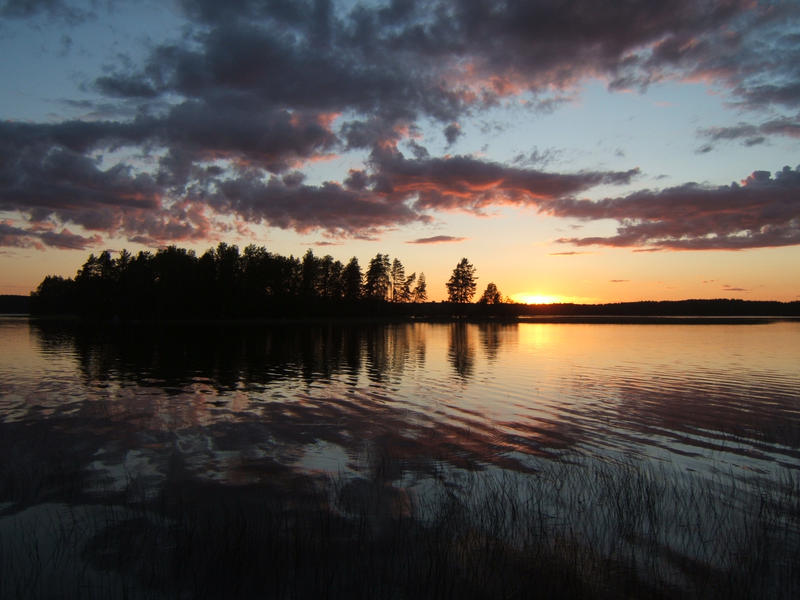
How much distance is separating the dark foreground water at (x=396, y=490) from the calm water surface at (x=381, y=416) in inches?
5.9

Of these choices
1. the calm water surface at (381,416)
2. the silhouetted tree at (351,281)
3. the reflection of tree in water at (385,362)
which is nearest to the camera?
the calm water surface at (381,416)

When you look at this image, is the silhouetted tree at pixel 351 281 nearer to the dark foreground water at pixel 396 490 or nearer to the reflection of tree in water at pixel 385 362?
the reflection of tree in water at pixel 385 362

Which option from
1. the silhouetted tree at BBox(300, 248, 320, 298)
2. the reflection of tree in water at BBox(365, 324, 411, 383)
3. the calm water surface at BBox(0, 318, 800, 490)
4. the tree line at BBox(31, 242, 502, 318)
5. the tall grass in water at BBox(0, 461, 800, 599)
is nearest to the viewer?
the tall grass in water at BBox(0, 461, 800, 599)

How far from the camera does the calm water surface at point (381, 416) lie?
15719 millimetres

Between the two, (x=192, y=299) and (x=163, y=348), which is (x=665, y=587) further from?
(x=192, y=299)

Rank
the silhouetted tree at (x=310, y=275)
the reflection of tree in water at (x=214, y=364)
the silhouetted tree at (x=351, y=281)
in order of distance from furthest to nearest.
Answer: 1. the silhouetted tree at (x=351, y=281)
2. the silhouetted tree at (x=310, y=275)
3. the reflection of tree in water at (x=214, y=364)

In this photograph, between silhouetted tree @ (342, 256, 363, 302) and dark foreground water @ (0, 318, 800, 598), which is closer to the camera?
dark foreground water @ (0, 318, 800, 598)

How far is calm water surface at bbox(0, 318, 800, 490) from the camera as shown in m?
15.7

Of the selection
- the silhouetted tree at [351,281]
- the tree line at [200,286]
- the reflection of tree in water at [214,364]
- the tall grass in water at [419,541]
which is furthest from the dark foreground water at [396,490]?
the silhouetted tree at [351,281]

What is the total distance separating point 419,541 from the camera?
10.0 meters

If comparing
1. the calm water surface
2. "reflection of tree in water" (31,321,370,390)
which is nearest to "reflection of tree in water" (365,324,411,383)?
the calm water surface

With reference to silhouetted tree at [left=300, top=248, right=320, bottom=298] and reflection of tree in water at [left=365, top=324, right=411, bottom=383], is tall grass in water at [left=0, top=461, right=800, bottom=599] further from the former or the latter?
silhouetted tree at [left=300, top=248, right=320, bottom=298]

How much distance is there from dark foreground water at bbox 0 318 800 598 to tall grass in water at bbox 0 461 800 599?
0.16ft

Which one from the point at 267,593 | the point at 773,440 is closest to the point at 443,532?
the point at 267,593
